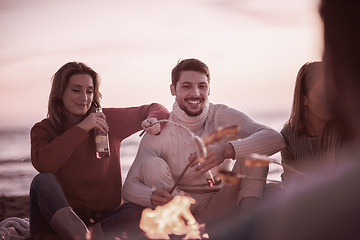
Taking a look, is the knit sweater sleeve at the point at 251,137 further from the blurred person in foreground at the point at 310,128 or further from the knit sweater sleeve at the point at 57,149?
the knit sweater sleeve at the point at 57,149

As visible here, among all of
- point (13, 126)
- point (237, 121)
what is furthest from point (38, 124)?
point (13, 126)

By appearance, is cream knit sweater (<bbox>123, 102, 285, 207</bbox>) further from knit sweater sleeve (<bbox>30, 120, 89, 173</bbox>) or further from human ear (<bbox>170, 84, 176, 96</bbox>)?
knit sweater sleeve (<bbox>30, 120, 89, 173</bbox>)

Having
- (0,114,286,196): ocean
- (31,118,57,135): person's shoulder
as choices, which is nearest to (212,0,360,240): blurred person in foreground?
(31,118,57,135): person's shoulder

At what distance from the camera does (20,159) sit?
1241cm

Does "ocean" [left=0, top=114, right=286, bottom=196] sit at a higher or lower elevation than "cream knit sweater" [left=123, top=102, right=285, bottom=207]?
lower

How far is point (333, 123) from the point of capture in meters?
4.30

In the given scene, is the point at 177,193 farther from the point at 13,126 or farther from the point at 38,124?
the point at 13,126

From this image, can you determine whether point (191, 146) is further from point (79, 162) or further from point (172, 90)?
point (79, 162)

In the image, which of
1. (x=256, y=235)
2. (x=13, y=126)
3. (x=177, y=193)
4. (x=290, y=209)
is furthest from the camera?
(x=13, y=126)

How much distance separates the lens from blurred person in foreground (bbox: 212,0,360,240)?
2803mm

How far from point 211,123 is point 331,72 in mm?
1972

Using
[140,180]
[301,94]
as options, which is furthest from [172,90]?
[301,94]

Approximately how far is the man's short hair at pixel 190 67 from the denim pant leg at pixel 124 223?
1.22 meters

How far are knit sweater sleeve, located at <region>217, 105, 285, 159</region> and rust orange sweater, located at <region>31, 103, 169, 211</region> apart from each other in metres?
0.60
